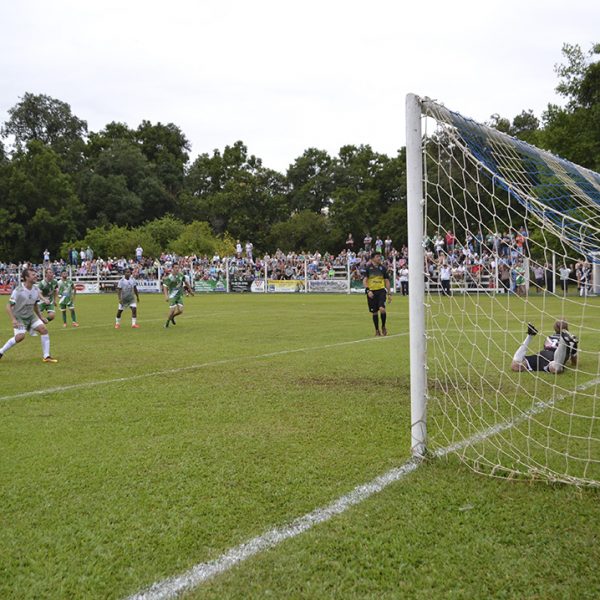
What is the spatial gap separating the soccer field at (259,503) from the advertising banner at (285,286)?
32.4 m

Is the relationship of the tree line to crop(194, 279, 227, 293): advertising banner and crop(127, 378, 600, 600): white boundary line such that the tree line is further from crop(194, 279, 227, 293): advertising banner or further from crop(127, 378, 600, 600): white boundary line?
crop(127, 378, 600, 600): white boundary line

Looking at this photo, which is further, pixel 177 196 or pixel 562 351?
pixel 177 196

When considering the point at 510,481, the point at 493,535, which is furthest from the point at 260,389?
the point at 493,535

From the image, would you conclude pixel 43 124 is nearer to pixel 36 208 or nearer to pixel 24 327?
pixel 36 208

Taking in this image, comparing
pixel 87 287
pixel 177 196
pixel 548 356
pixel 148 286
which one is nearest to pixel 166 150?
pixel 177 196

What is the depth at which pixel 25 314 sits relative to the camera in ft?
35.9

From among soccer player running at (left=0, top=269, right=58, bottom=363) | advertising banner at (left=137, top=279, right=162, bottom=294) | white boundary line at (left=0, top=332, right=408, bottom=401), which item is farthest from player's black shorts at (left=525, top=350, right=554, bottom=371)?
advertising banner at (left=137, top=279, right=162, bottom=294)

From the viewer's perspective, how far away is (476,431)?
550 centimetres

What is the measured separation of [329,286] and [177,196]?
4243cm

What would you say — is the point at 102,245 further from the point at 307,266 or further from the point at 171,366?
the point at 171,366

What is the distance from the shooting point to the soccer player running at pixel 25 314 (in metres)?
10.8

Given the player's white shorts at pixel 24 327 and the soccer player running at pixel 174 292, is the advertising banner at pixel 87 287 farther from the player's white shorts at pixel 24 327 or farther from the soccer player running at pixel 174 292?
the player's white shorts at pixel 24 327

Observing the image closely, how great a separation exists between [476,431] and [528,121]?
175 ft

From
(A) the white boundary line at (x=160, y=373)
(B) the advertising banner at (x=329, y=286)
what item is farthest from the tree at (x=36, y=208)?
(A) the white boundary line at (x=160, y=373)
